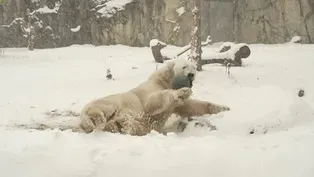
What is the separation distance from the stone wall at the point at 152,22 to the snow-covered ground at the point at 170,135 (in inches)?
106

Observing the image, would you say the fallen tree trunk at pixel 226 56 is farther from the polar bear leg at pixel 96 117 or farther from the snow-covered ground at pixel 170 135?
the polar bear leg at pixel 96 117

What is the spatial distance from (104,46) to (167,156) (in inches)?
490

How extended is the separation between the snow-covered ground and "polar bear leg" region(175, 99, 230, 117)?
18 centimetres

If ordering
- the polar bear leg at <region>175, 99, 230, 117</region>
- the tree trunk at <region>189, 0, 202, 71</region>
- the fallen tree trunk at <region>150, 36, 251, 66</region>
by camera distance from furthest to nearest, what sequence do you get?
1. the fallen tree trunk at <region>150, 36, 251, 66</region>
2. the tree trunk at <region>189, 0, 202, 71</region>
3. the polar bear leg at <region>175, 99, 230, 117</region>

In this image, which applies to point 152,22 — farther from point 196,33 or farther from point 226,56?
point 196,33

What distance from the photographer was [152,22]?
49.0 ft

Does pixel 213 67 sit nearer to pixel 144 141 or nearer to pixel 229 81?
pixel 229 81

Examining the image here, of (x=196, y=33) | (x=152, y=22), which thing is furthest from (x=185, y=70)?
(x=152, y=22)

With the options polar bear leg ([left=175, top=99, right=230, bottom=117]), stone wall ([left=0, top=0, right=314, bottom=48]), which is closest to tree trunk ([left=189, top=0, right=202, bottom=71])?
polar bear leg ([left=175, top=99, right=230, bottom=117])

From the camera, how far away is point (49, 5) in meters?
15.6

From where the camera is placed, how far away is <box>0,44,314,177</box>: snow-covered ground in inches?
101

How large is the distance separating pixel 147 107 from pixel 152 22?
439 inches

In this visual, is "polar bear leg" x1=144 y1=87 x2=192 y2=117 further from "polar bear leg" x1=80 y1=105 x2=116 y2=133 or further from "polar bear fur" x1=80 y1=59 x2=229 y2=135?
"polar bear leg" x1=80 y1=105 x2=116 y2=133

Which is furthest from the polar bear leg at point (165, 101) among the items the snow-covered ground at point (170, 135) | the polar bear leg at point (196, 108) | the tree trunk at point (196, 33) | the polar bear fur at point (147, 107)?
the tree trunk at point (196, 33)
